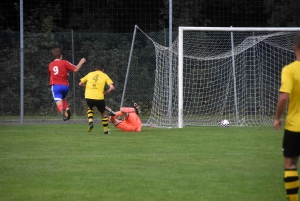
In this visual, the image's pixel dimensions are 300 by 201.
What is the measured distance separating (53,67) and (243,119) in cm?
597

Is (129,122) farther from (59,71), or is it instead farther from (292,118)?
(292,118)

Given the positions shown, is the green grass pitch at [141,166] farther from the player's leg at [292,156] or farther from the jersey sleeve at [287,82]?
the jersey sleeve at [287,82]

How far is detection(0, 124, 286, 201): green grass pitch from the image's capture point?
8.96m

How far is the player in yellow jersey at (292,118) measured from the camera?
791 cm

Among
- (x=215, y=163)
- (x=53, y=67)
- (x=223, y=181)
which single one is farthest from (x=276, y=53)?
(x=223, y=181)

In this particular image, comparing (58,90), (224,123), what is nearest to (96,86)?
(58,90)

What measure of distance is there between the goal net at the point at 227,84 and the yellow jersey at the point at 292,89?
1349 cm

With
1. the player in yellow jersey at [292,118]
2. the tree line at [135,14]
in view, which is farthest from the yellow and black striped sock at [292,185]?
the tree line at [135,14]

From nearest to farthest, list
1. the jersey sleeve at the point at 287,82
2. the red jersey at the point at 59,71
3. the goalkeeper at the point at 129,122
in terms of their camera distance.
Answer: the jersey sleeve at the point at 287,82 < the goalkeeper at the point at 129,122 < the red jersey at the point at 59,71

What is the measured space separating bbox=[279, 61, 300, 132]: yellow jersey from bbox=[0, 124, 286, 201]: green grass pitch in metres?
1.01

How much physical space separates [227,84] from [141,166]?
11205 mm

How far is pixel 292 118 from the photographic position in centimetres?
805

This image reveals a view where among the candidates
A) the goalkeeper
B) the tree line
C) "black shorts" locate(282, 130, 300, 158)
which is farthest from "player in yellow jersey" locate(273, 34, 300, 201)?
the tree line

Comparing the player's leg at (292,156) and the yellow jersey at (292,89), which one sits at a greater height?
the yellow jersey at (292,89)
